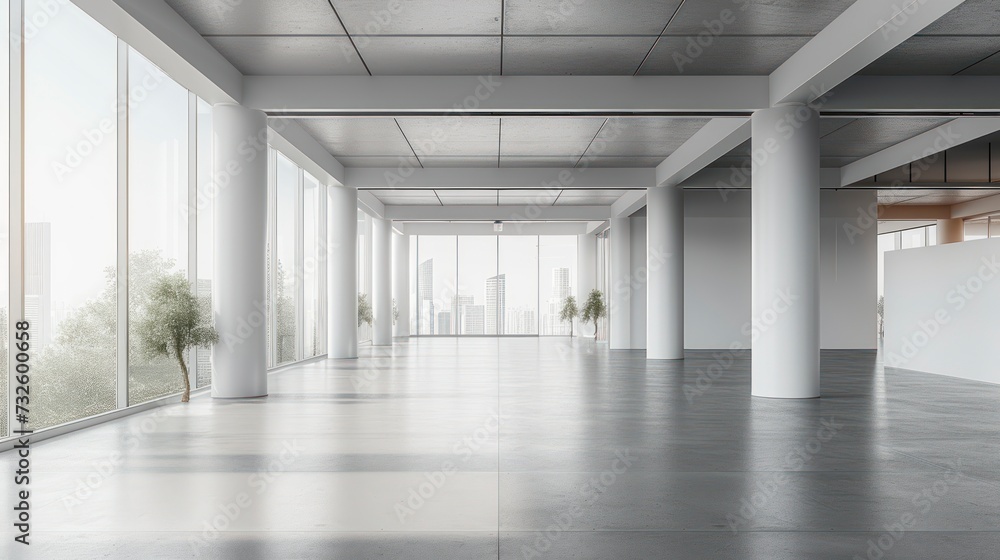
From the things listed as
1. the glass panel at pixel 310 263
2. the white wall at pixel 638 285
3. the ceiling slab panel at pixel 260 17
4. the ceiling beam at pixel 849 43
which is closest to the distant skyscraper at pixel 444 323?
the white wall at pixel 638 285

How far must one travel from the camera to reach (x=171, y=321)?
9922mm

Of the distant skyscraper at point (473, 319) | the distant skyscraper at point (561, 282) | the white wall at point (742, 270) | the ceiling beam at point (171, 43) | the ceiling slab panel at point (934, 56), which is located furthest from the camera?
the distant skyscraper at point (473, 319)

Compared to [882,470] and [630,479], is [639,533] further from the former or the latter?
[882,470]

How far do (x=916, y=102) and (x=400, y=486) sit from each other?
9565 mm

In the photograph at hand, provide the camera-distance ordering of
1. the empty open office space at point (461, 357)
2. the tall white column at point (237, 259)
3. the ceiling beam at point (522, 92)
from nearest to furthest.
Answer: the empty open office space at point (461, 357) < the tall white column at point (237, 259) < the ceiling beam at point (522, 92)

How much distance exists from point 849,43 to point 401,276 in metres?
24.3

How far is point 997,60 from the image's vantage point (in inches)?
408

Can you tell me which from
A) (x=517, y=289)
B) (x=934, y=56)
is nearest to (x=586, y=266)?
(x=517, y=289)

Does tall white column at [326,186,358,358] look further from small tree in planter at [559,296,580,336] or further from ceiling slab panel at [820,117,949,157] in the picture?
small tree in planter at [559,296,580,336]

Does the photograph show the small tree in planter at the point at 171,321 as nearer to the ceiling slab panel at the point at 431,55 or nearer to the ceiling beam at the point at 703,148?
the ceiling slab panel at the point at 431,55

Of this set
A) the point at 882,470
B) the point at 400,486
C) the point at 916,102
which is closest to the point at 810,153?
the point at 916,102

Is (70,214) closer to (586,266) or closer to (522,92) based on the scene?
(522,92)

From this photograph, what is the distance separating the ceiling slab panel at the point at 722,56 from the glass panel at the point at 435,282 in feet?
78.9

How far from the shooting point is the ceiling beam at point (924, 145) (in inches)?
540
